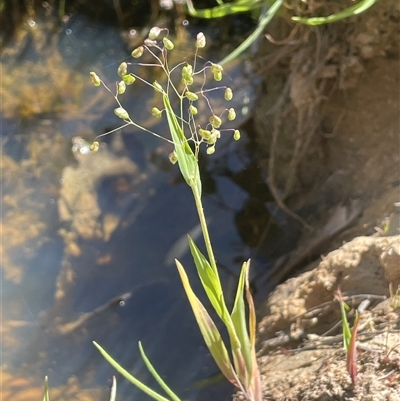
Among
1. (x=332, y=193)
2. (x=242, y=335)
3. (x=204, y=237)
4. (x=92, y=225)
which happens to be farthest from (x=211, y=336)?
(x=92, y=225)

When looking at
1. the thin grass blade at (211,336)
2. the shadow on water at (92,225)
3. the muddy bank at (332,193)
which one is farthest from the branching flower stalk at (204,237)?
the shadow on water at (92,225)

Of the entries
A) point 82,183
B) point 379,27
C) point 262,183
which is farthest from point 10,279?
point 379,27

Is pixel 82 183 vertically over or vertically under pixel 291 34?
under

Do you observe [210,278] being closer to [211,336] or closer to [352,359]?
[211,336]

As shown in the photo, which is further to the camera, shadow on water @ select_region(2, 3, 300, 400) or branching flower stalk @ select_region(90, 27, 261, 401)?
shadow on water @ select_region(2, 3, 300, 400)

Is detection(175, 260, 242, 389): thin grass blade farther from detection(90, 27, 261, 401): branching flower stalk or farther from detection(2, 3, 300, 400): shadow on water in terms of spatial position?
detection(2, 3, 300, 400): shadow on water

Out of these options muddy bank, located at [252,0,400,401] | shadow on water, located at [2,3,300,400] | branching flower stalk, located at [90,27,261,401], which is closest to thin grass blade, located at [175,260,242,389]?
branching flower stalk, located at [90,27,261,401]

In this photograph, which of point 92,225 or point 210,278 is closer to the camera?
point 210,278

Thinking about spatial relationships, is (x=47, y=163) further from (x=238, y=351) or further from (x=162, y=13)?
(x=238, y=351)

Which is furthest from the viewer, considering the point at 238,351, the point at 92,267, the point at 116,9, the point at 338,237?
the point at 116,9
